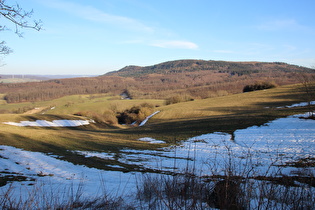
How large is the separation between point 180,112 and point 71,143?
3714 cm

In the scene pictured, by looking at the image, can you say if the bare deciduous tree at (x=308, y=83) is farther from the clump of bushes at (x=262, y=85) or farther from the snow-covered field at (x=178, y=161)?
the clump of bushes at (x=262, y=85)

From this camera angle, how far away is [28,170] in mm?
10594

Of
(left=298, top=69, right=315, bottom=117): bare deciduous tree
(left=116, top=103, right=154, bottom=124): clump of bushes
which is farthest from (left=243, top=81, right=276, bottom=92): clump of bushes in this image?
(left=298, top=69, right=315, bottom=117): bare deciduous tree

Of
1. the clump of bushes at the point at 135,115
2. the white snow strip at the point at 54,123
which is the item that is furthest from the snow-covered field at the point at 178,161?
Answer: the clump of bushes at the point at 135,115

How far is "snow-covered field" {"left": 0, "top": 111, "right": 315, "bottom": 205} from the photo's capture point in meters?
7.58

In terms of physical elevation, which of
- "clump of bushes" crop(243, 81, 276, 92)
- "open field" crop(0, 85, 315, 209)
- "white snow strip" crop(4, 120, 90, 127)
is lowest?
"white snow strip" crop(4, 120, 90, 127)

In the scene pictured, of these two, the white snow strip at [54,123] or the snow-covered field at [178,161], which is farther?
the white snow strip at [54,123]

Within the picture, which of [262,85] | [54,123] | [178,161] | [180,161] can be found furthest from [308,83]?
[262,85]

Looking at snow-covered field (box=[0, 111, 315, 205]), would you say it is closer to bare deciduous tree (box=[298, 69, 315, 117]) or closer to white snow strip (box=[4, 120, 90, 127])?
bare deciduous tree (box=[298, 69, 315, 117])

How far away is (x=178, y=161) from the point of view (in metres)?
13.1

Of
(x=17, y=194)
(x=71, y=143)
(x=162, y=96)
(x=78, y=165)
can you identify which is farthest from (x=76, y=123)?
(x=162, y=96)

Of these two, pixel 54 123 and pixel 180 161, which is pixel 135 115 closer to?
pixel 54 123

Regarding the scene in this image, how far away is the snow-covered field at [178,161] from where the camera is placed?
24.9 feet

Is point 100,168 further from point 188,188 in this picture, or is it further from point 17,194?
point 188,188
